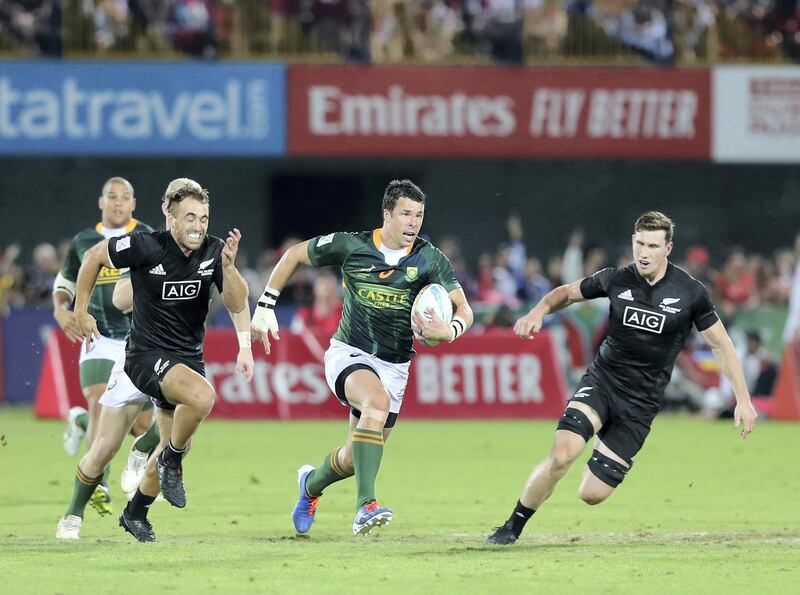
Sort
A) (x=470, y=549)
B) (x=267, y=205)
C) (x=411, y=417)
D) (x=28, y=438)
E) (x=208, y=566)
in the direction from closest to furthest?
(x=208, y=566), (x=470, y=549), (x=28, y=438), (x=411, y=417), (x=267, y=205)

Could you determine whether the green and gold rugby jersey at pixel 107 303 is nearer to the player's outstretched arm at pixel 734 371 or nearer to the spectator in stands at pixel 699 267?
the player's outstretched arm at pixel 734 371

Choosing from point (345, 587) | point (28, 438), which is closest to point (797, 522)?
point (345, 587)

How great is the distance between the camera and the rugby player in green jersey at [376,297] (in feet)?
35.5

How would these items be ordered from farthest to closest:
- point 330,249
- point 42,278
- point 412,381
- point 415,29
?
point 415,29 < point 42,278 < point 412,381 < point 330,249

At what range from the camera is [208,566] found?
31.1ft

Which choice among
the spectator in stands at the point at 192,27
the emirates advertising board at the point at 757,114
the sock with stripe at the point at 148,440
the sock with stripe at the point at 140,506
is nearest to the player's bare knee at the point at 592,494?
the sock with stripe at the point at 140,506

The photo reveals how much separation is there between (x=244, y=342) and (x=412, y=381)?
39.4ft

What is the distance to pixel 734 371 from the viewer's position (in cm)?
1069

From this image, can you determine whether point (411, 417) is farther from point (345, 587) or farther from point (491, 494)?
point (345, 587)

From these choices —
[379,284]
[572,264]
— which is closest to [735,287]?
[572,264]

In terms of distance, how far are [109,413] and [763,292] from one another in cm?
1778

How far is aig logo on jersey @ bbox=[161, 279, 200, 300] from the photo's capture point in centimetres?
1053

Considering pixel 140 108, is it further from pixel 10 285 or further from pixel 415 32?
pixel 415 32

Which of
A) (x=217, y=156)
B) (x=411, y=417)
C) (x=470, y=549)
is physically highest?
(x=470, y=549)
